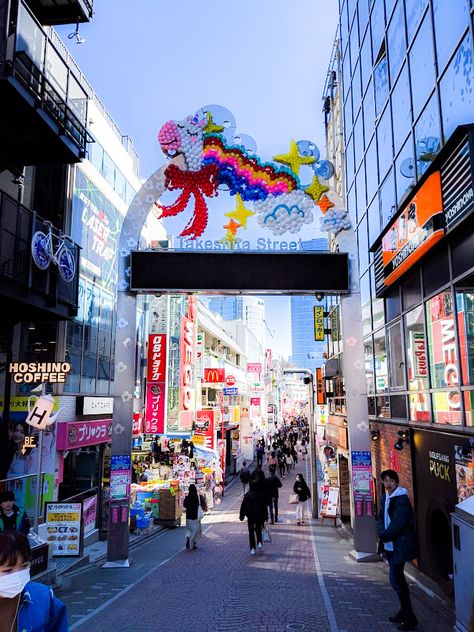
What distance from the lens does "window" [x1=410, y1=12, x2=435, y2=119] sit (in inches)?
364

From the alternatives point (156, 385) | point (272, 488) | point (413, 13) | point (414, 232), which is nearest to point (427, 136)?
point (414, 232)

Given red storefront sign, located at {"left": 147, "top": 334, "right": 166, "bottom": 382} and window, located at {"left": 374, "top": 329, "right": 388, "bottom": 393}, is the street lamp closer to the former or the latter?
red storefront sign, located at {"left": 147, "top": 334, "right": 166, "bottom": 382}

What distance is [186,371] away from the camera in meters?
26.9

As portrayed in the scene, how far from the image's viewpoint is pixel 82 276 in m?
17.0

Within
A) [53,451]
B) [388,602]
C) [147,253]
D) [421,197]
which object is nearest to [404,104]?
[421,197]

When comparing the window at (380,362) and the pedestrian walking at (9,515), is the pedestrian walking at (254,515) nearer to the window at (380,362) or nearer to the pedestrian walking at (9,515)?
the window at (380,362)

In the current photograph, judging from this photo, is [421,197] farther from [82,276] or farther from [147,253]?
[82,276]

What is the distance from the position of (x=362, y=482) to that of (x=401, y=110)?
8.25 meters

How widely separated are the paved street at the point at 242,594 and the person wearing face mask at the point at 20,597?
403 cm

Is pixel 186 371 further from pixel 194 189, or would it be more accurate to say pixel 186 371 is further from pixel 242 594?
pixel 242 594

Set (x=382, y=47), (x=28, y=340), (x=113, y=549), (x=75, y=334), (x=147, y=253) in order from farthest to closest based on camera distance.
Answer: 1. (x=75, y=334)
2. (x=28, y=340)
3. (x=382, y=47)
4. (x=147, y=253)
5. (x=113, y=549)

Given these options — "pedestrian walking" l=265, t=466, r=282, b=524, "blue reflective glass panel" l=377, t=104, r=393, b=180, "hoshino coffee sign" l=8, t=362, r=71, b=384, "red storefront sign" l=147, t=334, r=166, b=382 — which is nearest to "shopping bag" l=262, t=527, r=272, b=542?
"pedestrian walking" l=265, t=466, r=282, b=524

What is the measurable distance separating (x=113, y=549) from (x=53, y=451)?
4.26 metres

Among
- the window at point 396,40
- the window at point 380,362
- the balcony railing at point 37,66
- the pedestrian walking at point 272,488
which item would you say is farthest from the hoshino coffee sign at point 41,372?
the window at point 396,40
